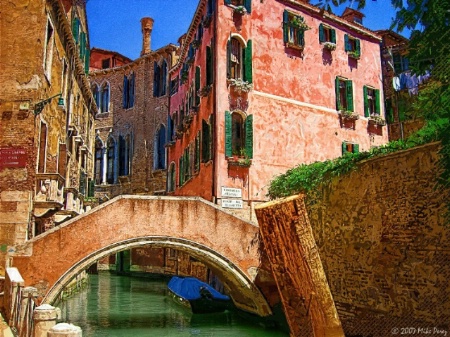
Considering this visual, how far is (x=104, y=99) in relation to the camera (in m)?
27.9

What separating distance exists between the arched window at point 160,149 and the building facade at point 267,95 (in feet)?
16.3

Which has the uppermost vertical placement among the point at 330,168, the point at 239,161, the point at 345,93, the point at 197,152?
the point at 345,93

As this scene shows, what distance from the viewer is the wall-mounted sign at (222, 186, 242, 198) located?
1429 cm

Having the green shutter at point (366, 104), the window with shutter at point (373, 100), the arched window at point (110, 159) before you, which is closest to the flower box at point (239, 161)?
the green shutter at point (366, 104)

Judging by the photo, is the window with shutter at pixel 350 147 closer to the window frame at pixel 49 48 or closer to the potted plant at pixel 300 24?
the potted plant at pixel 300 24

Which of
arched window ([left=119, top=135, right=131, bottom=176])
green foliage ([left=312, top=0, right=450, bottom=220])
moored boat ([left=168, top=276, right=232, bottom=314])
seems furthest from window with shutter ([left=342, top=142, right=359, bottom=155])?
arched window ([left=119, top=135, right=131, bottom=176])

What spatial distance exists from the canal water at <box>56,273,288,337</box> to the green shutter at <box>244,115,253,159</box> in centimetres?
499

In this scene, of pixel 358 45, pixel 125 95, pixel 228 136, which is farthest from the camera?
pixel 125 95

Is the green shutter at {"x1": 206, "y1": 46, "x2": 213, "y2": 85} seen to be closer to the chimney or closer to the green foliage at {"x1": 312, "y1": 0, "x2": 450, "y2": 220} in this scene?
the green foliage at {"x1": 312, "y1": 0, "x2": 450, "y2": 220}

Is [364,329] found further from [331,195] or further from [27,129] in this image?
[27,129]

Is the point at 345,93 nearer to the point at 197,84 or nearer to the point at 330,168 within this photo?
the point at 197,84

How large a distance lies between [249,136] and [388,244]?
673cm

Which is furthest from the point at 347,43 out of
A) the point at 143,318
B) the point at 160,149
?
the point at 143,318

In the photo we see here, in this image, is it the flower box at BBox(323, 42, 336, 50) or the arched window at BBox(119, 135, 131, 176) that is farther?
the arched window at BBox(119, 135, 131, 176)
